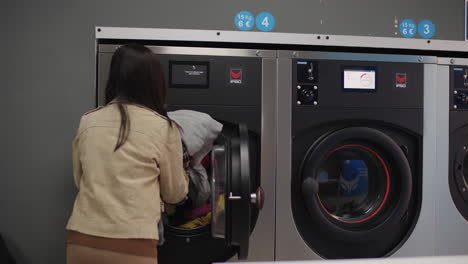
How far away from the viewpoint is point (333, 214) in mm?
1622

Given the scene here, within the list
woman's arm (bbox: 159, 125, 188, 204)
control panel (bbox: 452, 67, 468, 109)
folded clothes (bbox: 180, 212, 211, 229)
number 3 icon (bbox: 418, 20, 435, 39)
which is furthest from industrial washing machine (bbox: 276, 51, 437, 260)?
number 3 icon (bbox: 418, 20, 435, 39)

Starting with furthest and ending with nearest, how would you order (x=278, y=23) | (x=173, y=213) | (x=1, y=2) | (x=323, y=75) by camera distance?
1. (x=278, y=23)
2. (x=1, y=2)
3. (x=323, y=75)
4. (x=173, y=213)

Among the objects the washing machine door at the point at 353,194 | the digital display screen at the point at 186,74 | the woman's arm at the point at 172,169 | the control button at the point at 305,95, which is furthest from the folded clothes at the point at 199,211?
the control button at the point at 305,95

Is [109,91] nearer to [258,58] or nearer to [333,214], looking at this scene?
[258,58]

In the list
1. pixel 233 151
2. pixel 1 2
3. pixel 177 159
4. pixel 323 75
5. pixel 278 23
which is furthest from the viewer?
pixel 278 23

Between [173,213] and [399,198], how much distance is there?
3.24 feet

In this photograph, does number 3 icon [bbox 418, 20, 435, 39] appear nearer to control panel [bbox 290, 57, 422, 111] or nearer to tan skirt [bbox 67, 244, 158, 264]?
control panel [bbox 290, 57, 422, 111]

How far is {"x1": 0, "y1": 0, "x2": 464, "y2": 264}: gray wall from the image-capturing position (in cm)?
188

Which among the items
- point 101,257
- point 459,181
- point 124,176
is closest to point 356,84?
point 459,181

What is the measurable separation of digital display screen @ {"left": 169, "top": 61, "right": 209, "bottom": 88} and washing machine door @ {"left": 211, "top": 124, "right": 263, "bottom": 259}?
0.32 m

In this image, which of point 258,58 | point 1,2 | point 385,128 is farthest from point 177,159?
point 1,2

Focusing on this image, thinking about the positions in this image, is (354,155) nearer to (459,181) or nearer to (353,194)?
(353,194)

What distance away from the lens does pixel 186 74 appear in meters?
1.49

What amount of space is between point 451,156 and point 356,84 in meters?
0.57
